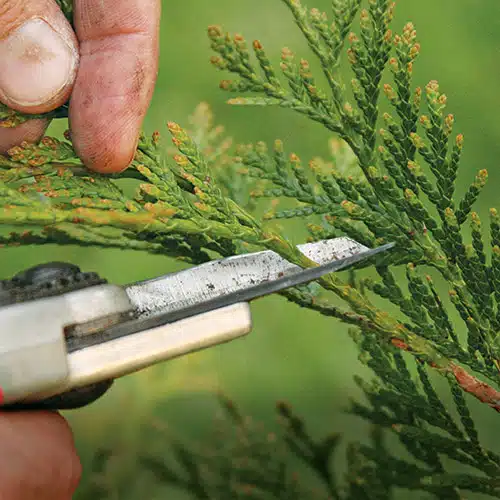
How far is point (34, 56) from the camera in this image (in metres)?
1.51

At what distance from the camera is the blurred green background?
2.71 m

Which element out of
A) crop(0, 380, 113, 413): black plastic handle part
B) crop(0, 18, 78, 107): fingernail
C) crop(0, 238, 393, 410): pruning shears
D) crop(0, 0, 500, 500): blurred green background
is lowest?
crop(0, 0, 500, 500): blurred green background

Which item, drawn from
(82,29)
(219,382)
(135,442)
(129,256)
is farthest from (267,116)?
(82,29)

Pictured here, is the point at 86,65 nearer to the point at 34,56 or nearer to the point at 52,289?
the point at 34,56

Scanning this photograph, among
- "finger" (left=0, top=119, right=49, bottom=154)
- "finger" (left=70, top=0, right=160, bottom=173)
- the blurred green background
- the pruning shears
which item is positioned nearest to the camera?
the pruning shears

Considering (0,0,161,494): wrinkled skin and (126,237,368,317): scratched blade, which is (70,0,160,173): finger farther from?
(126,237,368,317): scratched blade

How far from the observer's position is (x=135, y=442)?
242 cm

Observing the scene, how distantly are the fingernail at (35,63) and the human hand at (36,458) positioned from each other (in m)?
0.64

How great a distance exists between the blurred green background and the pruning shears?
0.99 m

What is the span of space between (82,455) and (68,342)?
5.31ft

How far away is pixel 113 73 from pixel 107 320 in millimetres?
598

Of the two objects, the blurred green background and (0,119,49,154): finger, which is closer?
(0,119,49,154): finger

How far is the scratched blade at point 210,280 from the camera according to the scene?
47.0 inches

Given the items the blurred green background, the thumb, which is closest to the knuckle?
the thumb
